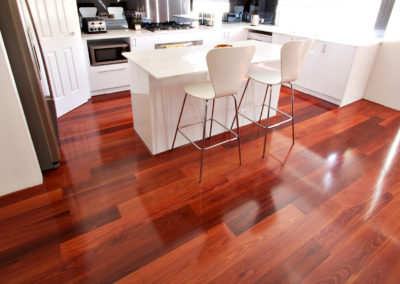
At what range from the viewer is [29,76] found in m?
2.00

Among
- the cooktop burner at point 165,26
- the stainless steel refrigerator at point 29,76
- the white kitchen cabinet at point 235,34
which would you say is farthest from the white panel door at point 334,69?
the stainless steel refrigerator at point 29,76

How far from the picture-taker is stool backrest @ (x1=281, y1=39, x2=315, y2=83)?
2.17 metres

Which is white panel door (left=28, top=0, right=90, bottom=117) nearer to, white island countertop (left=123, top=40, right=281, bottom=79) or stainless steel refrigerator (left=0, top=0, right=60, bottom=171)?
stainless steel refrigerator (left=0, top=0, right=60, bottom=171)

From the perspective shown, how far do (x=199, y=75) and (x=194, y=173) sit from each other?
0.90 metres

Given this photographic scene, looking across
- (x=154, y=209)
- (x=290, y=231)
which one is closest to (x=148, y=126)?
(x=154, y=209)

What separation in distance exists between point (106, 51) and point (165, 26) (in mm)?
1182

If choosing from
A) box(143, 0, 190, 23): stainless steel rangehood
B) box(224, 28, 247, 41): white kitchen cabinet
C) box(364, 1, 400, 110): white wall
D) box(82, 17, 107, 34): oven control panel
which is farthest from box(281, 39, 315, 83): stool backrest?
box(143, 0, 190, 23): stainless steel rangehood

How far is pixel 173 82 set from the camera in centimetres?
233

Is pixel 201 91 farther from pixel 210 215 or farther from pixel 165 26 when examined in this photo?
pixel 165 26

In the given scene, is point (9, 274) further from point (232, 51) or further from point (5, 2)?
point (232, 51)

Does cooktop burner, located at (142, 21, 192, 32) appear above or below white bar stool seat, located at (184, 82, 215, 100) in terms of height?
above

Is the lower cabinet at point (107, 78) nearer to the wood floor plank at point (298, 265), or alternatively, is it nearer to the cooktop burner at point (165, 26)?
the cooktop burner at point (165, 26)

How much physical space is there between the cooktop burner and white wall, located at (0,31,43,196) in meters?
2.69

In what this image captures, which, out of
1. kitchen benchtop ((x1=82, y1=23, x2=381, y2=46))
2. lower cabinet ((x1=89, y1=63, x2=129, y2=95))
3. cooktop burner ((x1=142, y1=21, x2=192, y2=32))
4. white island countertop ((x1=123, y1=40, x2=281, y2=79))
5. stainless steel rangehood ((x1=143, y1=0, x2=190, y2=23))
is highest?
stainless steel rangehood ((x1=143, y1=0, x2=190, y2=23))
